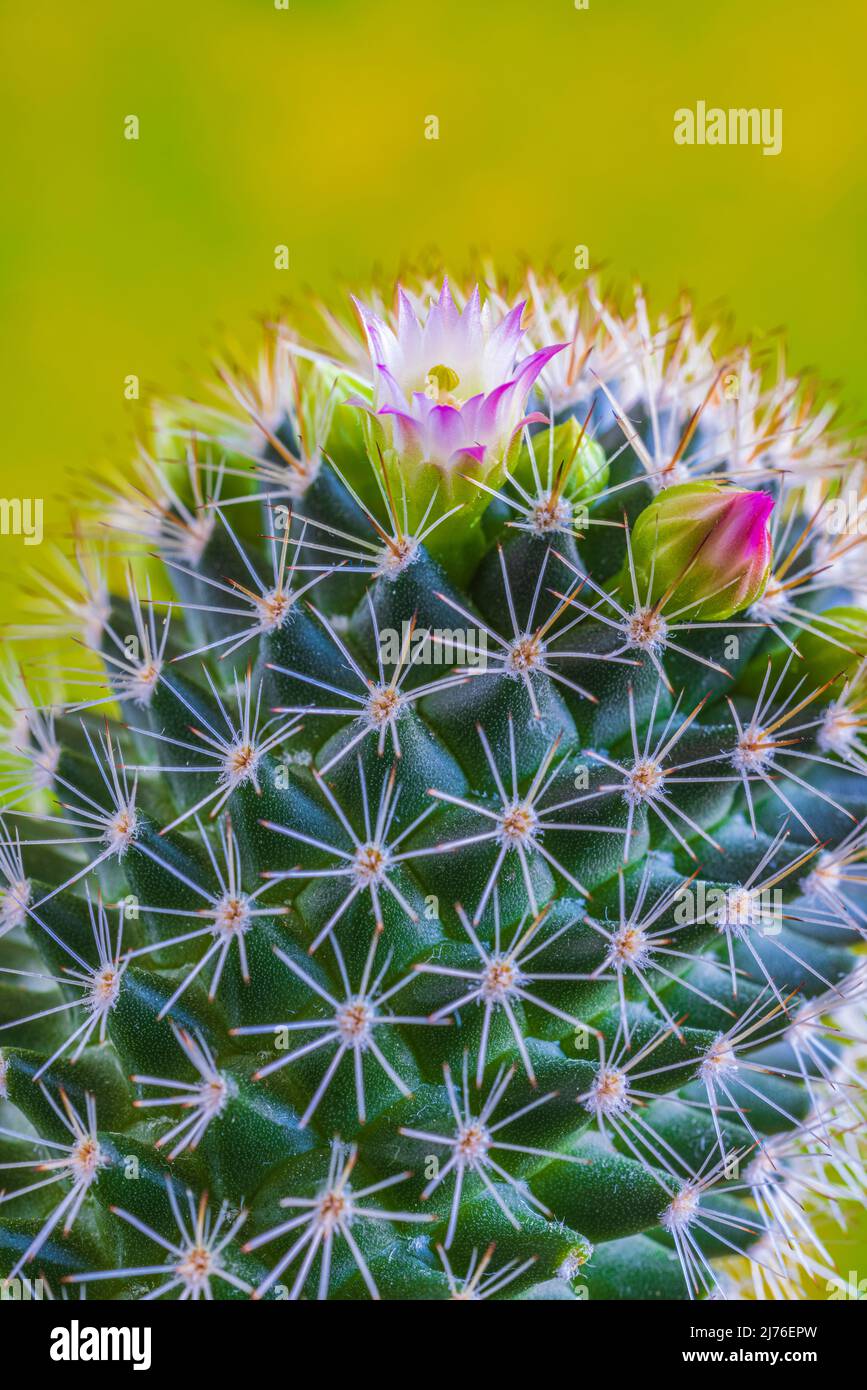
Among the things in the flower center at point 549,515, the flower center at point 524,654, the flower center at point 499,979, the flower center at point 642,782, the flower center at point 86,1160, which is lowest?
the flower center at point 86,1160

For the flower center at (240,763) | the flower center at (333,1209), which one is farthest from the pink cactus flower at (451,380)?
the flower center at (333,1209)

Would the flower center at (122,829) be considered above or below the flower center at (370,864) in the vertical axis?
above

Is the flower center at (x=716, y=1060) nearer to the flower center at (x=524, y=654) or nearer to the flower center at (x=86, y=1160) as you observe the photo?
the flower center at (x=524, y=654)

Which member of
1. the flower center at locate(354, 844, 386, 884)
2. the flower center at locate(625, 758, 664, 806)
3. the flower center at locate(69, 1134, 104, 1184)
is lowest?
the flower center at locate(69, 1134, 104, 1184)

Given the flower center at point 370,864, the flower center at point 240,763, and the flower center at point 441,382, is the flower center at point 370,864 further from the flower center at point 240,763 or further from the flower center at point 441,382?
the flower center at point 441,382

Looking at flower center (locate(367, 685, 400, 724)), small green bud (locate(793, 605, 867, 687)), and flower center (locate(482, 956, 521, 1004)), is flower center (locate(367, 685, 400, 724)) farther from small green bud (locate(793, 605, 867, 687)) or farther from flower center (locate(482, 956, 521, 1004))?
small green bud (locate(793, 605, 867, 687))

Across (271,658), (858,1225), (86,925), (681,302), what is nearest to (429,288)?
(681,302)

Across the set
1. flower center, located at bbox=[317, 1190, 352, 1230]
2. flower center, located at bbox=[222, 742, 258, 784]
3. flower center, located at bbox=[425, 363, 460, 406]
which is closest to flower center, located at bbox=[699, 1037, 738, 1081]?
flower center, located at bbox=[317, 1190, 352, 1230]

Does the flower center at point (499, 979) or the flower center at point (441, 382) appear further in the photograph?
the flower center at point (441, 382)
